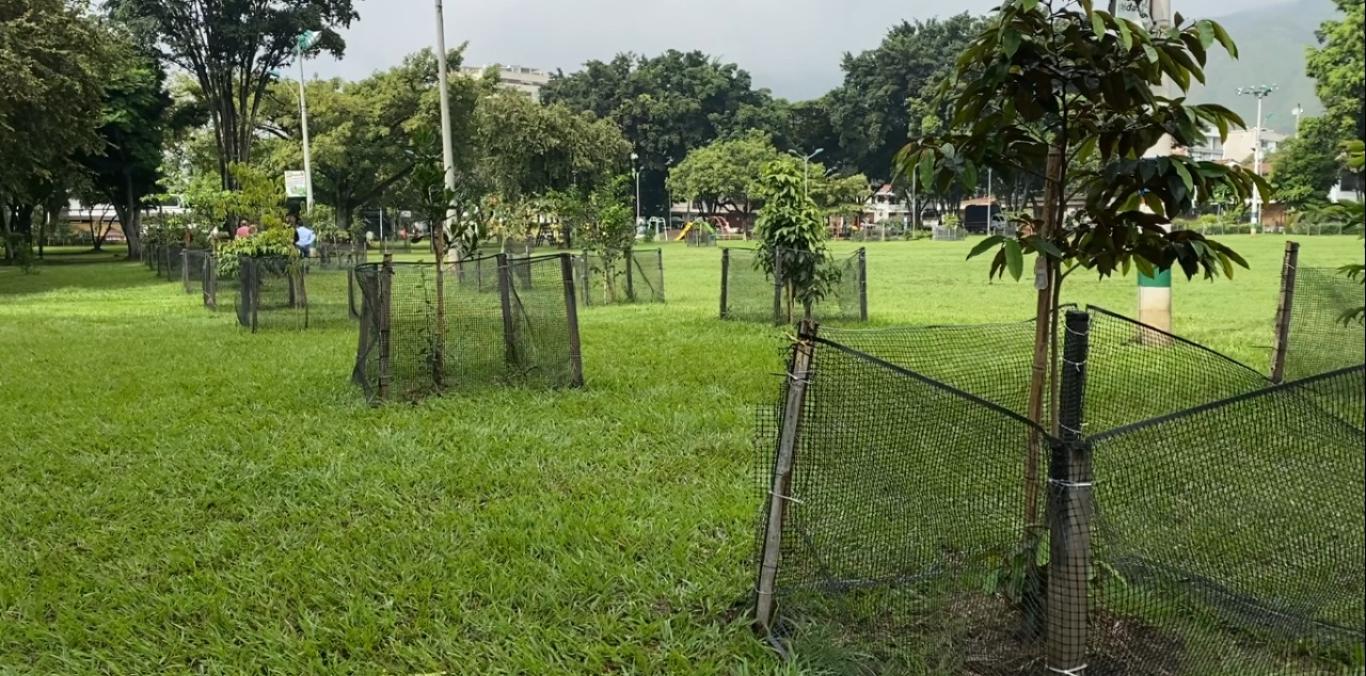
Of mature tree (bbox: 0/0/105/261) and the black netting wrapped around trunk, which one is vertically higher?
mature tree (bbox: 0/0/105/261)

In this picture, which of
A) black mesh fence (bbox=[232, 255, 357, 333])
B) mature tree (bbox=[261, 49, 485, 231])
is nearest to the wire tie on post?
black mesh fence (bbox=[232, 255, 357, 333])

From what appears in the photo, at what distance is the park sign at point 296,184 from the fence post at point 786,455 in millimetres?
22205

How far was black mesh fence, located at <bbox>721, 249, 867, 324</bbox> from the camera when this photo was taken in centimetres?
1134

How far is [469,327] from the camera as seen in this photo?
700 cm

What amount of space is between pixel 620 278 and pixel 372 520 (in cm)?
1164

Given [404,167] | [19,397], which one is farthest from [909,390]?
[404,167]

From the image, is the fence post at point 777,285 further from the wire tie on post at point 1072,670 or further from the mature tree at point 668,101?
the mature tree at point 668,101

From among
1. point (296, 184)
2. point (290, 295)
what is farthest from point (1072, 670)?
point (296, 184)

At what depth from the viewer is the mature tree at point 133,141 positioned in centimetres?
3109

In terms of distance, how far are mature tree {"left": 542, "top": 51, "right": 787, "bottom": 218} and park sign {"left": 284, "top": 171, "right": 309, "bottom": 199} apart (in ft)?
149

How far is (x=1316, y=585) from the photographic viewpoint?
2.28 metres

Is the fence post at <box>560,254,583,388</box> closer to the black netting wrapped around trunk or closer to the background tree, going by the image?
the black netting wrapped around trunk

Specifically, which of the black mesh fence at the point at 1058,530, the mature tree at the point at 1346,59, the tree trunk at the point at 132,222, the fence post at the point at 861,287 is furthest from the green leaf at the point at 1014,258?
the tree trunk at the point at 132,222

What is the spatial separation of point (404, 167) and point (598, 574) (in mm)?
42919
